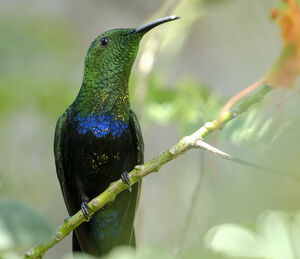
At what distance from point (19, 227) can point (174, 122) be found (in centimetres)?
219

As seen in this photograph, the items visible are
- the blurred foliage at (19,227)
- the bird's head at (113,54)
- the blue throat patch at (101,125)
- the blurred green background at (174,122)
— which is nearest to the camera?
the blurred green background at (174,122)

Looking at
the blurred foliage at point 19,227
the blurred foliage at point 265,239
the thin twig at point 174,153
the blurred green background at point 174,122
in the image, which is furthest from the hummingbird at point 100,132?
the blurred foliage at point 265,239

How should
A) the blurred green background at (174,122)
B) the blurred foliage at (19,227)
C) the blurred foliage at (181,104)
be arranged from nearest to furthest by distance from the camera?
the blurred green background at (174,122) → the blurred foliage at (19,227) → the blurred foliage at (181,104)

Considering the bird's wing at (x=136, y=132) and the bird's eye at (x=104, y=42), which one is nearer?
the bird's eye at (x=104, y=42)

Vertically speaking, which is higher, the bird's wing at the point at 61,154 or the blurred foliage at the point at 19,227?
the bird's wing at the point at 61,154

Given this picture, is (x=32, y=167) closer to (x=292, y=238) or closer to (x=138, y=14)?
(x=138, y=14)

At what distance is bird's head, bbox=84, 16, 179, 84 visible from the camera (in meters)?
2.35

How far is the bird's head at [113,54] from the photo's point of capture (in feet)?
7.70

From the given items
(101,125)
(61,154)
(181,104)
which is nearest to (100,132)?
(101,125)

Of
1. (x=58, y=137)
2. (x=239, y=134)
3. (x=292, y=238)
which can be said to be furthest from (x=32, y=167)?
(x=292, y=238)

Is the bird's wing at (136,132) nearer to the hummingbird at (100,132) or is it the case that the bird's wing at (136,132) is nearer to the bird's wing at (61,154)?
the hummingbird at (100,132)

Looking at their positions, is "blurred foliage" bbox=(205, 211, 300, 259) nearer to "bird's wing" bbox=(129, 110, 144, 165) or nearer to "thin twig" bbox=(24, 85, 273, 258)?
"thin twig" bbox=(24, 85, 273, 258)

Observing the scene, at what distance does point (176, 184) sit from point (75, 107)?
2.06 metres

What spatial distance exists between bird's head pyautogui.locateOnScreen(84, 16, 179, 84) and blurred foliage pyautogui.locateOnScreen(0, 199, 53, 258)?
3.57 ft
